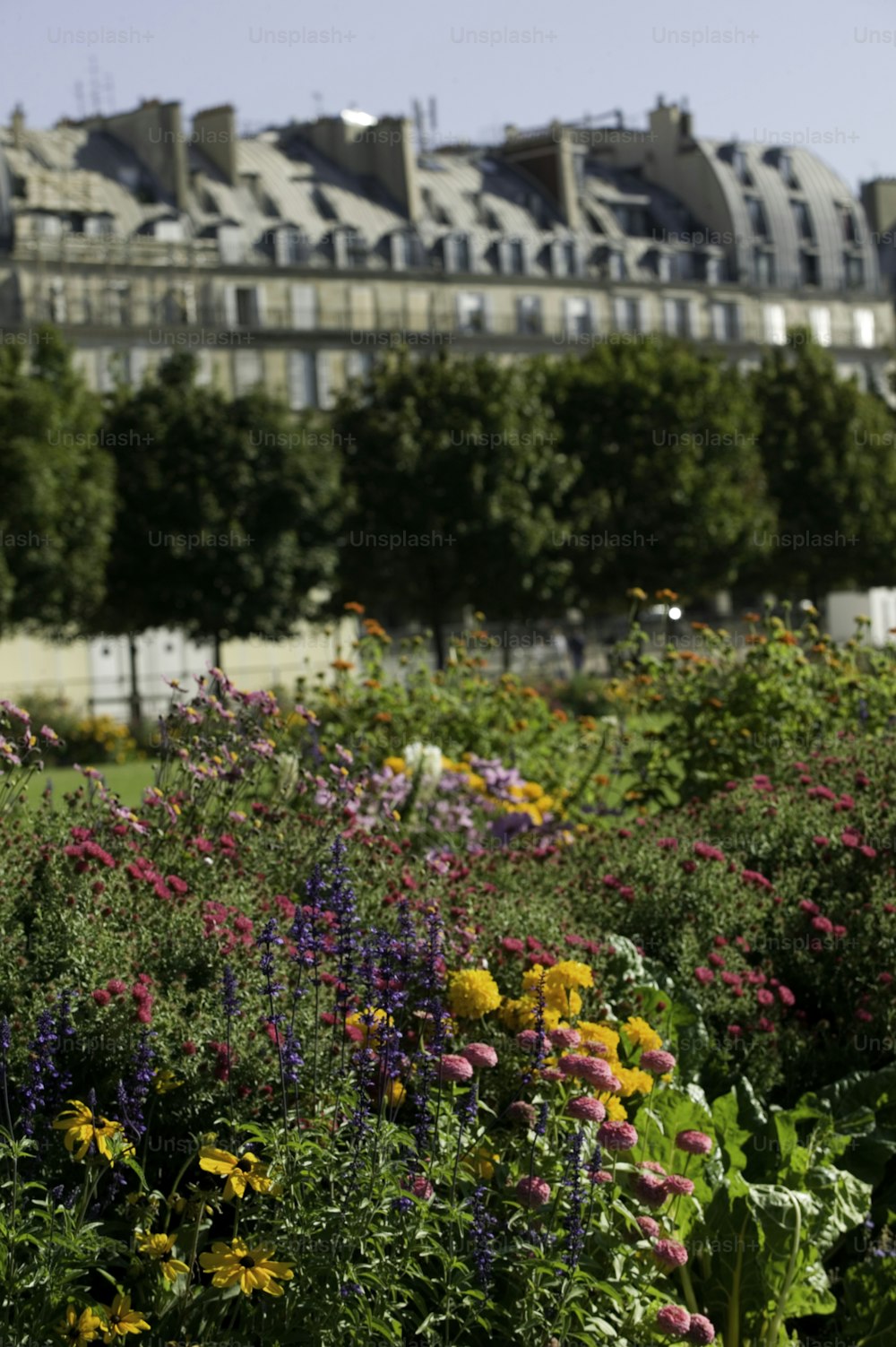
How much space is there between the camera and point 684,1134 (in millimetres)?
6098

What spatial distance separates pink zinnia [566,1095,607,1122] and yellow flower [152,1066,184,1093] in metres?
1.22

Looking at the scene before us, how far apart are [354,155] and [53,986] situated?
67362 millimetres

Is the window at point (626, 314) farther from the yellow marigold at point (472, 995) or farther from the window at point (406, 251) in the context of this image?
the yellow marigold at point (472, 995)

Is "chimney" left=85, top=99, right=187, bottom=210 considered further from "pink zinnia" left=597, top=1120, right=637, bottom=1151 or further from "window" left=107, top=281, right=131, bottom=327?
"pink zinnia" left=597, top=1120, right=637, bottom=1151

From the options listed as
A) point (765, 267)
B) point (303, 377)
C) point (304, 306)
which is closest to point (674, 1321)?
point (303, 377)

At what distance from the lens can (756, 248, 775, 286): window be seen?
8169cm

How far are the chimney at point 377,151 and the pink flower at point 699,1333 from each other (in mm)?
66700

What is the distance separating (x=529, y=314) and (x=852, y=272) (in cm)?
2046

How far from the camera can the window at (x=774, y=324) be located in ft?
267

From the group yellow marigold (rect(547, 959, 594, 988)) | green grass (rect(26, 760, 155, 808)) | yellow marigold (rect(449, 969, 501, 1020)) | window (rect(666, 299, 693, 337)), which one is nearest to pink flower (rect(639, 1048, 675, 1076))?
yellow marigold (rect(547, 959, 594, 988))

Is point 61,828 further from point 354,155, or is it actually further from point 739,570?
point 354,155

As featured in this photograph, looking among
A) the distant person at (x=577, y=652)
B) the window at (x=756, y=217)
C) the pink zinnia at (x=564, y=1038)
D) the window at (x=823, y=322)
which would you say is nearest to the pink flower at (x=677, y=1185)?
the pink zinnia at (x=564, y=1038)

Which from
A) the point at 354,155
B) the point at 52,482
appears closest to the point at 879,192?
the point at 354,155

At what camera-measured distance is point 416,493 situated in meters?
46.2
